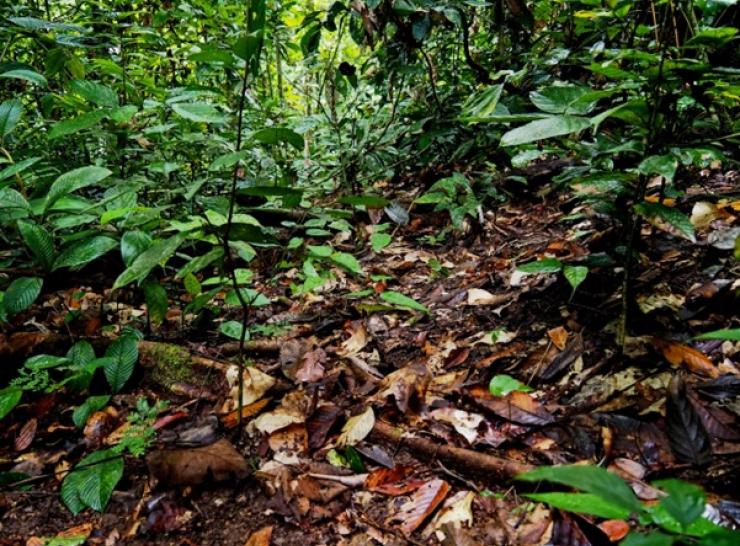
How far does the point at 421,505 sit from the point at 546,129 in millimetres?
1042

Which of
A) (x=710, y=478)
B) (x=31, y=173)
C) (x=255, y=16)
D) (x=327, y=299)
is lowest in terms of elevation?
(x=327, y=299)

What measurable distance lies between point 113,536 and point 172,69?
434 centimetres

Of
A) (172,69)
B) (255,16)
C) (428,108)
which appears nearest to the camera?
(255,16)

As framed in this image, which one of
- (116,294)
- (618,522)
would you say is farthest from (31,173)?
(618,522)

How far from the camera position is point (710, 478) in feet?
3.79

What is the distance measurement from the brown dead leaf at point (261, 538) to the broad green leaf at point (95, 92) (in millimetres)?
1368

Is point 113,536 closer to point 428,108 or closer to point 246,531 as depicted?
point 246,531

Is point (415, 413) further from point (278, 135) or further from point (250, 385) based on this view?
point (278, 135)

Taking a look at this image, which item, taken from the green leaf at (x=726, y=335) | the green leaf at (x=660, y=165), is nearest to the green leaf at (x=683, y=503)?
the green leaf at (x=726, y=335)

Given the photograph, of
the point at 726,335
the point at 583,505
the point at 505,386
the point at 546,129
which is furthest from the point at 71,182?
the point at 726,335

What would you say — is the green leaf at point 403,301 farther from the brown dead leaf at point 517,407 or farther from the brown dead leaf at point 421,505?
the brown dead leaf at point 421,505

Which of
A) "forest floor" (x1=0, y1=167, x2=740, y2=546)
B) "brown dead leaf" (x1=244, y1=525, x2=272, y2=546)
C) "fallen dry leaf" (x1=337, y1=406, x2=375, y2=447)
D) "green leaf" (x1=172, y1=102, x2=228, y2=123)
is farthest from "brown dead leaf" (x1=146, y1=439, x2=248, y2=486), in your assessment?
"green leaf" (x1=172, y1=102, x2=228, y2=123)

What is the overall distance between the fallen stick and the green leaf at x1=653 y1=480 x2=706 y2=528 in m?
0.79

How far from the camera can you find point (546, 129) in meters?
1.22
